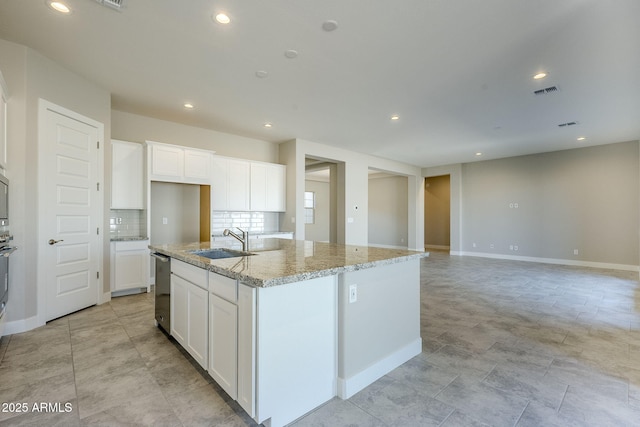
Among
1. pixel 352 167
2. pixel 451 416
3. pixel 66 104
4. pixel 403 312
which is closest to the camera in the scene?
pixel 451 416

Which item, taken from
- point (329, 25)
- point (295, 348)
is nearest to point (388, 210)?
point (329, 25)

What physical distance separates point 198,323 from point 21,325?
2341 mm

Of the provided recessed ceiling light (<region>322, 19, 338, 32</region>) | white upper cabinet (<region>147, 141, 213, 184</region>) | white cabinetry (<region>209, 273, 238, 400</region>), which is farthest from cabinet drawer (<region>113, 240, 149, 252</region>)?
recessed ceiling light (<region>322, 19, 338, 32</region>)

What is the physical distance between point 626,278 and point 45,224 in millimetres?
9436

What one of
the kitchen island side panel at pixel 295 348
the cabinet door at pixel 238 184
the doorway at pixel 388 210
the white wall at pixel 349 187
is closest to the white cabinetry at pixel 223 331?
the kitchen island side panel at pixel 295 348

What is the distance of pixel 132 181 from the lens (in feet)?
15.0

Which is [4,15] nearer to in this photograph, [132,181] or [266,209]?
[132,181]

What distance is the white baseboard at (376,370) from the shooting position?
6.48 feet

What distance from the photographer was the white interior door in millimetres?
3277

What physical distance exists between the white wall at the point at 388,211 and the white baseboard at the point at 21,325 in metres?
9.85

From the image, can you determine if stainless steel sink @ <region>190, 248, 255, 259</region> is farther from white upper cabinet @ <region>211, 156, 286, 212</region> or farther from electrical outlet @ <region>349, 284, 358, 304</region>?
white upper cabinet @ <region>211, 156, 286, 212</region>

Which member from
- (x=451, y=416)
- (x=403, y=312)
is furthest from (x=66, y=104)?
(x=451, y=416)

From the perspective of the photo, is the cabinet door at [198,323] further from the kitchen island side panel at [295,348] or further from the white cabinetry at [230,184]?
the white cabinetry at [230,184]

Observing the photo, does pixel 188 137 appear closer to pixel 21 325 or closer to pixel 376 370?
pixel 21 325
